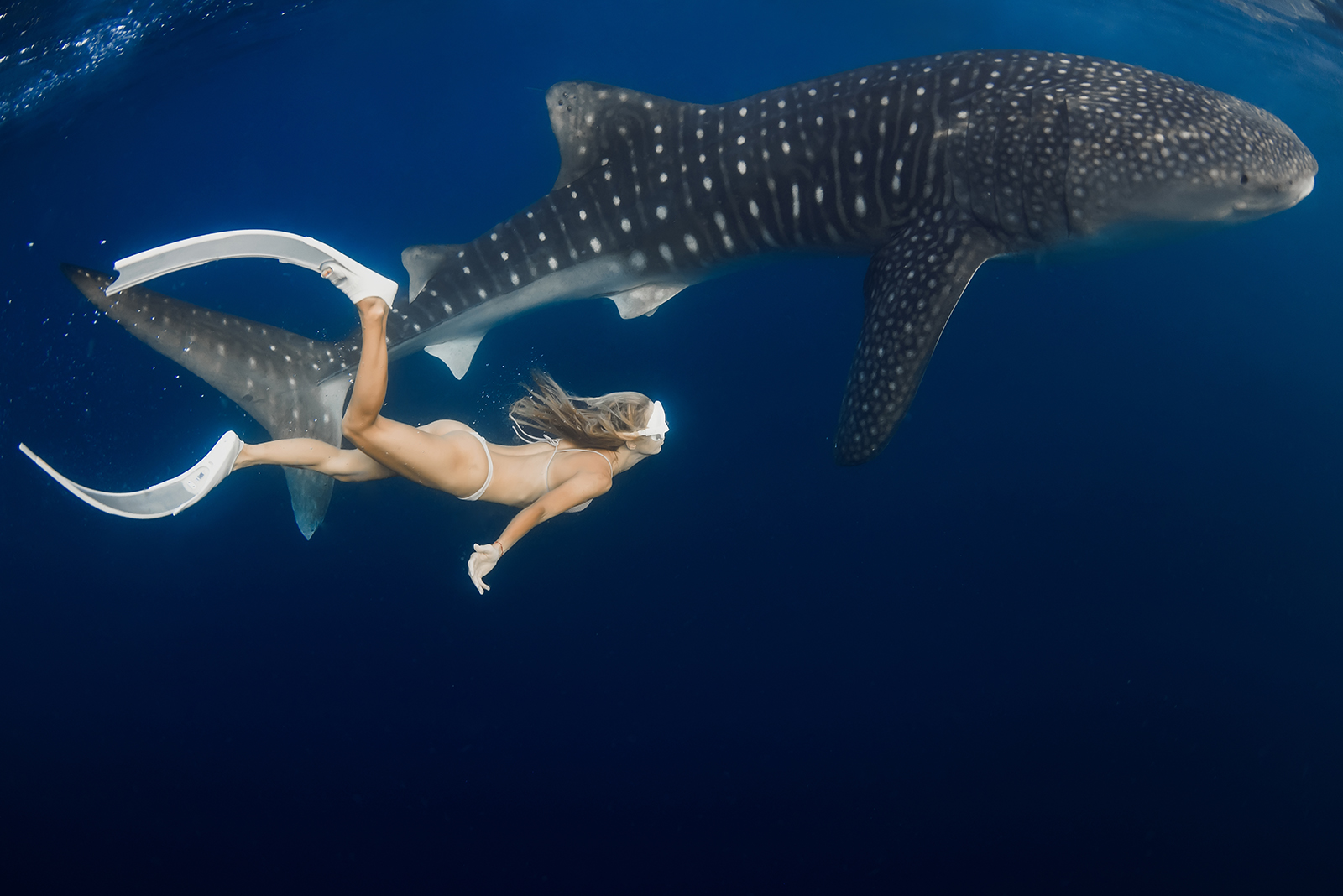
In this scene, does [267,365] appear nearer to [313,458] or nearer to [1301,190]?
[313,458]

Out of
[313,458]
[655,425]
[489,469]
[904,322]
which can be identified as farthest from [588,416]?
[904,322]

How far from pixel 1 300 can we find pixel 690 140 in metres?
25.8

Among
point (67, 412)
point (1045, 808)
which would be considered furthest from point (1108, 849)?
point (67, 412)

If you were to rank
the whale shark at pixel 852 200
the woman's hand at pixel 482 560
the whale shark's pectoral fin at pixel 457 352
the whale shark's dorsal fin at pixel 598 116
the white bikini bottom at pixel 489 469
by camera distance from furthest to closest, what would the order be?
the whale shark's pectoral fin at pixel 457 352 → the whale shark's dorsal fin at pixel 598 116 → the white bikini bottom at pixel 489 469 → the whale shark at pixel 852 200 → the woman's hand at pixel 482 560

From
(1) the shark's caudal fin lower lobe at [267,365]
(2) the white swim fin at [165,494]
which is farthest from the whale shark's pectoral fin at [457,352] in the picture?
(2) the white swim fin at [165,494]

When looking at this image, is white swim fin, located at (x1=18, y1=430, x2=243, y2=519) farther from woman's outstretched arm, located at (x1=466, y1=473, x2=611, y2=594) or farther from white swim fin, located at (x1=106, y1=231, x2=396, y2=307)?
woman's outstretched arm, located at (x1=466, y1=473, x2=611, y2=594)

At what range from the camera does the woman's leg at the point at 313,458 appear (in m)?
3.43

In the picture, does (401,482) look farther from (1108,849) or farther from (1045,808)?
(1108,849)

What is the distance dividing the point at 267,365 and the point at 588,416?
2404 mm

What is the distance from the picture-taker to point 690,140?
4.79 meters

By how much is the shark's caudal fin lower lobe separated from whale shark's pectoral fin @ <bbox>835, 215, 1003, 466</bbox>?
12.1ft

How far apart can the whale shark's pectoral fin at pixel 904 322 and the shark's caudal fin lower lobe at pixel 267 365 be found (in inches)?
145

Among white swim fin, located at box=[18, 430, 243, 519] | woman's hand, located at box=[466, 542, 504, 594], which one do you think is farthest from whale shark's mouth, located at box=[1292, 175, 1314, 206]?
white swim fin, located at box=[18, 430, 243, 519]

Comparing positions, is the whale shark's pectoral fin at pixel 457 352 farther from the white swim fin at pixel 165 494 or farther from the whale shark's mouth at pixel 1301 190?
the whale shark's mouth at pixel 1301 190
